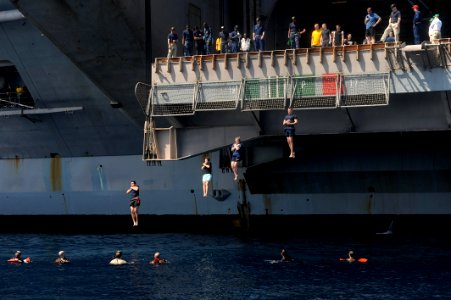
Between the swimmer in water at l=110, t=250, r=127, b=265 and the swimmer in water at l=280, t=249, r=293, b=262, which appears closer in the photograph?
the swimmer in water at l=280, t=249, r=293, b=262

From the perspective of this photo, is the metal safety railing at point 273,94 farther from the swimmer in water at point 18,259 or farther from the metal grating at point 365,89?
the swimmer in water at point 18,259

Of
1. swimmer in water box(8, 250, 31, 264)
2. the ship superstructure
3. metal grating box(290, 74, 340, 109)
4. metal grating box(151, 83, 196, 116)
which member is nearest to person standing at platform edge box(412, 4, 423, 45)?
the ship superstructure

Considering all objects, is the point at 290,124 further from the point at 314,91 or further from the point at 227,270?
the point at 227,270

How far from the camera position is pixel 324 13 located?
5172cm

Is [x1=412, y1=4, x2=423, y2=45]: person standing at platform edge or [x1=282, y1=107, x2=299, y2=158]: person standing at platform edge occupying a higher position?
[x1=412, y1=4, x2=423, y2=45]: person standing at platform edge

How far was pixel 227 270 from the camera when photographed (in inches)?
1425

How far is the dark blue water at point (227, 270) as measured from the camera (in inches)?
1257

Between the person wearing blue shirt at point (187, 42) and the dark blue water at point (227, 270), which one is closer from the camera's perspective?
the dark blue water at point (227, 270)

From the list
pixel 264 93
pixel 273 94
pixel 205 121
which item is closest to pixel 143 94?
pixel 205 121

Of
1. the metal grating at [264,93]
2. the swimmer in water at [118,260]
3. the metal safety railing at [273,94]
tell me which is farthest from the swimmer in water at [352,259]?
the swimmer in water at [118,260]

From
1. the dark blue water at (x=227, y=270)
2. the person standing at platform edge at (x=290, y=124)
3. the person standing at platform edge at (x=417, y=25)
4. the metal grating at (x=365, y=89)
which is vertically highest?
the person standing at platform edge at (x=417, y=25)

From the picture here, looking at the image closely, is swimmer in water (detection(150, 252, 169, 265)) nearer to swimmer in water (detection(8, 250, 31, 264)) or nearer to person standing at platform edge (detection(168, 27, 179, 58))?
swimmer in water (detection(8, 250, 31, 264))

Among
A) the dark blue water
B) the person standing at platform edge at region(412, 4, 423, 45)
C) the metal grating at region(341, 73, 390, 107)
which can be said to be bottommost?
the dark blue water

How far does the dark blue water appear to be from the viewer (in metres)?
31.9
